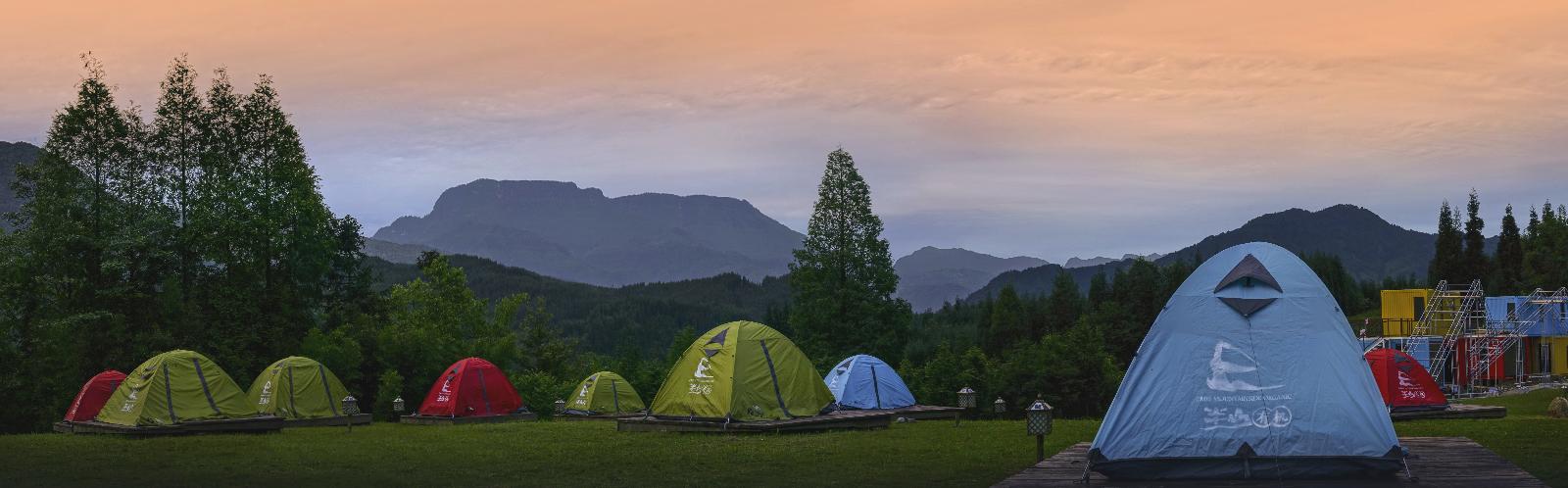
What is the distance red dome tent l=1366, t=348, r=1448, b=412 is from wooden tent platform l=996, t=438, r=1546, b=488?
11.3m

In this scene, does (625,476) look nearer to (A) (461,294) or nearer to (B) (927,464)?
(B) (927,464)

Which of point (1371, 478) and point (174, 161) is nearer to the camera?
point (1371, 478)

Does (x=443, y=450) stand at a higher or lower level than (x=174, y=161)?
lower

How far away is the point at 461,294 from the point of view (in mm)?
70688

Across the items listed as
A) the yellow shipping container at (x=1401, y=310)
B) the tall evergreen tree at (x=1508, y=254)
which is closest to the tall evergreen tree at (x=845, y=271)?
the yellow shipping container at (x=1401, y=310)

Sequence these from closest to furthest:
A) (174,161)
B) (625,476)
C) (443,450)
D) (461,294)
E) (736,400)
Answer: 1. (625,476)
2. (443,450)
3. (736,400)
4. (174,161)
5. (461,294)

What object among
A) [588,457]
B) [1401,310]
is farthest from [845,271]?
[1401,310]

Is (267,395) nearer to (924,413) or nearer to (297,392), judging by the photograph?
(297,392)

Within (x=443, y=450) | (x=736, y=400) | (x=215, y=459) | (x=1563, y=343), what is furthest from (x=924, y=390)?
(x=1563, y=343)

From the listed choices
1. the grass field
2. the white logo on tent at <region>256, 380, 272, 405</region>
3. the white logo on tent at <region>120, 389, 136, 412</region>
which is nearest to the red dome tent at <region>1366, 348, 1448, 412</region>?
the grass field

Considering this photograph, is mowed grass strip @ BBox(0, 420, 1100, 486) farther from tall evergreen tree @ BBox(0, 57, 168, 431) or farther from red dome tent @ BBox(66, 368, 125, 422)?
tall evergreen tree @ BBox(0, 57, 168, 431)

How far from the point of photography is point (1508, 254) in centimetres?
11325

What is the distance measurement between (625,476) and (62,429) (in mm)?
22581

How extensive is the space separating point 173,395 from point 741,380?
46.2ft
